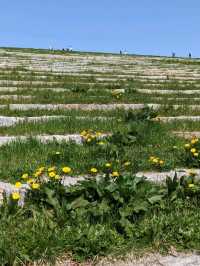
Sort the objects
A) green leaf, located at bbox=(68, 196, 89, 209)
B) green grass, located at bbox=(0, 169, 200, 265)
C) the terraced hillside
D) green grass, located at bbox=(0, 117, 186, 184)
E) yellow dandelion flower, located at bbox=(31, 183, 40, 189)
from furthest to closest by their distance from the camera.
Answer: green grass, located at bbox=(0, 117, 186, 184), the terraced hillside, yellow dandelion flower, located at bbox=(31, 183, 40, 189), green leaf, located at bbox=(68, 196, 89, 209), green grass, located at bbox=(0, 169, 200, 265)

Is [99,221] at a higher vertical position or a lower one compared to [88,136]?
lower

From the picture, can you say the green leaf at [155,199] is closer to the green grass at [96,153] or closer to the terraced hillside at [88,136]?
the terraced hillside at [88,136]

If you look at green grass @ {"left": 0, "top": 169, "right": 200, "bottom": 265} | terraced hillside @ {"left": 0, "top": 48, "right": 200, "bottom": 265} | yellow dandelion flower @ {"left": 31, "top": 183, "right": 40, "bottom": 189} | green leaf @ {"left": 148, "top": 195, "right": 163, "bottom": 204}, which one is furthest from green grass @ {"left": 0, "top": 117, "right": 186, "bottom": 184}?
green leaf @ {"left": 148, "top": 195, "right": 163, "bottom": 204}

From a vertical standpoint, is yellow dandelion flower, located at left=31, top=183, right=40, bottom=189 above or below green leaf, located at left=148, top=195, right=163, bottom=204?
above

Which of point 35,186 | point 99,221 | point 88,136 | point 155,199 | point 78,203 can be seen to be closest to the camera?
point 99,221

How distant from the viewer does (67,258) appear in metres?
6.48

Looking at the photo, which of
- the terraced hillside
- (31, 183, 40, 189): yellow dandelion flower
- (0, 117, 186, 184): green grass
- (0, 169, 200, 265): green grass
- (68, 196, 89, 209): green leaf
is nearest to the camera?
(0, 169, 200, 265): green grass

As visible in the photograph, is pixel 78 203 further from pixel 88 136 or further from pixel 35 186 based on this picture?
pixel 88 136

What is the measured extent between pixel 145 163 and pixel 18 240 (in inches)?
161

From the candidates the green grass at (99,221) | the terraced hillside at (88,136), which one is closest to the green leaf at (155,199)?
the green grass at (99,221)

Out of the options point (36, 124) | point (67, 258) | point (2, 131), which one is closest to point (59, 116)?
point (36, 124)

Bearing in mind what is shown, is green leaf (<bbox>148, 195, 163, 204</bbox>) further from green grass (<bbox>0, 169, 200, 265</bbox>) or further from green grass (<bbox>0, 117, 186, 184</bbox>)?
green grass (<bbox>0, 117, 186, 184</bbox>)

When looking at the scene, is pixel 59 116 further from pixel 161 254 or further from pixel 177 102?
pixel 161 254

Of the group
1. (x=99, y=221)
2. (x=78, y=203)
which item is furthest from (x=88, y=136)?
(x=99, y=221)
